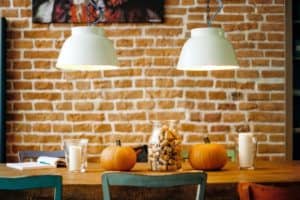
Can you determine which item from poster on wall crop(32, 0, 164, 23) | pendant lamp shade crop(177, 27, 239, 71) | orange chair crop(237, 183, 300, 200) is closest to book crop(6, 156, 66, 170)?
pendant lamp shade crop(177, 27, 239, 71)

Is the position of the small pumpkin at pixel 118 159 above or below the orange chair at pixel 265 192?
above

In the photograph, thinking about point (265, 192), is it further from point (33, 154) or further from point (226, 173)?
point (33, 154)

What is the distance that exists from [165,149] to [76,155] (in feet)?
1.51

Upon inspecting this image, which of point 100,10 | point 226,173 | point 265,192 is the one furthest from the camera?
point 100,10

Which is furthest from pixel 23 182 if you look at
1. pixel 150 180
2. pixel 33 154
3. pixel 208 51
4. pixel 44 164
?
pixel 33 154

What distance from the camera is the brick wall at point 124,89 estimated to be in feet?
13.2

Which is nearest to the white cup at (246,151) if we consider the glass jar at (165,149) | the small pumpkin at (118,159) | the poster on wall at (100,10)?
the glass jar at (165,149)

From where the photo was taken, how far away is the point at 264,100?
4059 mm

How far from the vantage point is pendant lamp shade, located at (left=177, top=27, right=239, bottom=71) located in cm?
276

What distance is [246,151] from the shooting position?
2818 mm

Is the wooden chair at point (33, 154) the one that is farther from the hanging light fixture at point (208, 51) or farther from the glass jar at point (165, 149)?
the hanging light fixture at point (208, 51)

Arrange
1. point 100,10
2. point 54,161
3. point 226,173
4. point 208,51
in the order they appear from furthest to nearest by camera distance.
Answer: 1. point 100,10
2. point 54,161
3. point 208,51
4. point 226,173

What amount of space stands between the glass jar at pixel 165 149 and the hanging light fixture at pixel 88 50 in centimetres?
42

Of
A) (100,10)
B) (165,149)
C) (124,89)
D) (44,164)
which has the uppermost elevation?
(100,10)
